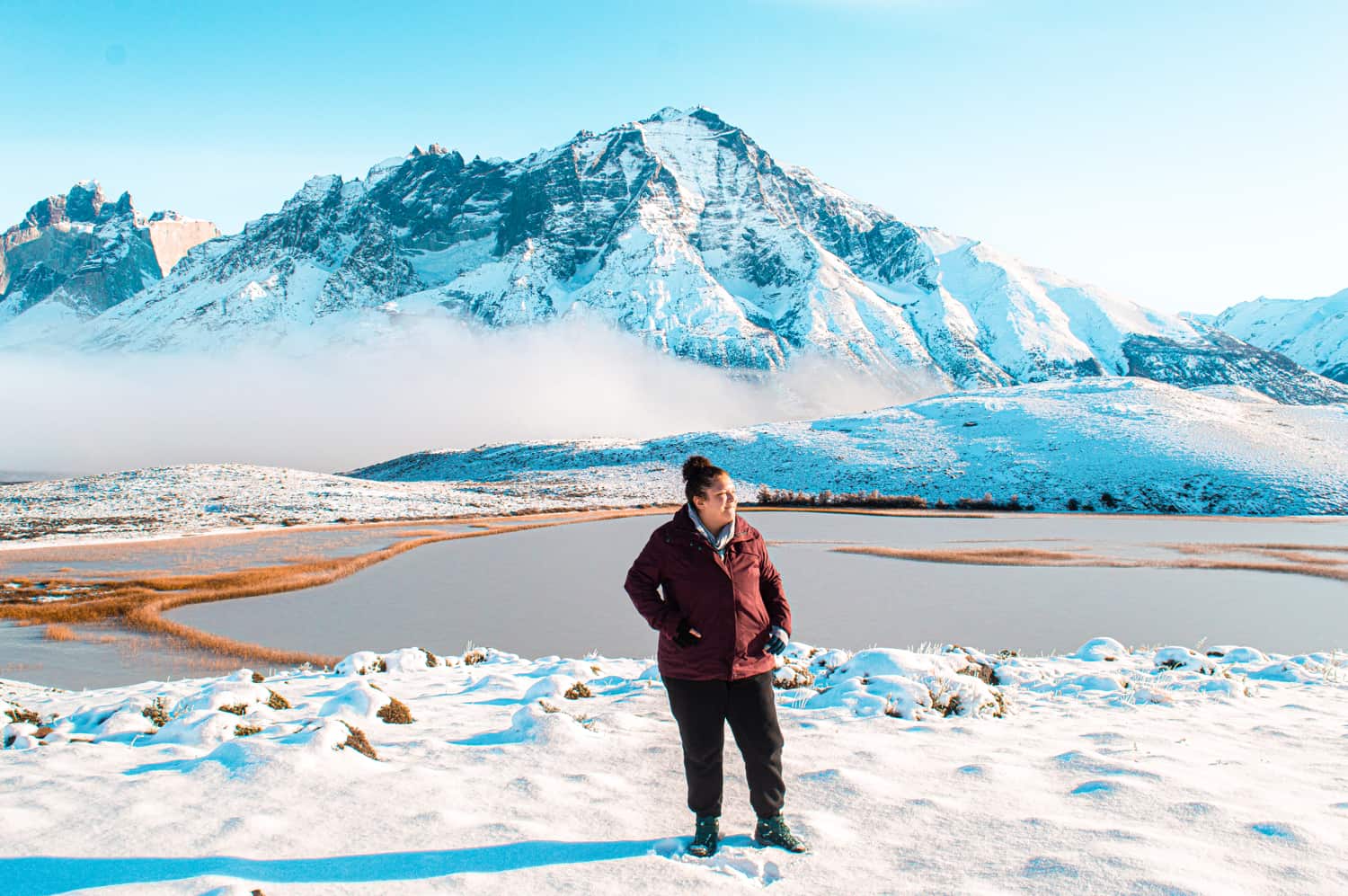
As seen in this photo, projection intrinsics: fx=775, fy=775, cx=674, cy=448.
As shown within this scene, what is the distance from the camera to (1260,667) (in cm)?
1205

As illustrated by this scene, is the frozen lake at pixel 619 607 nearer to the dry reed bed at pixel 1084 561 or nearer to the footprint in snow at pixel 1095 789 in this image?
the dry reed bed at pixel 1084 561

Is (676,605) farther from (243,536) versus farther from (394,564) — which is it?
(243,536)

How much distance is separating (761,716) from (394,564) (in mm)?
25861

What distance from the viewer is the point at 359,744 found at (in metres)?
7.27

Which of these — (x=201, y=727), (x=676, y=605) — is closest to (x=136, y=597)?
(x=201, y=727)

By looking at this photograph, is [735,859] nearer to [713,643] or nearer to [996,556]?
[713,643]

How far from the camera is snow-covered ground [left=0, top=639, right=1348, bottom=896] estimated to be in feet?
16.6

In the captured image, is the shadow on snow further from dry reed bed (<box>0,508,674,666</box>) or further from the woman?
dry reed bed (<box>0,508,674,666</box>)

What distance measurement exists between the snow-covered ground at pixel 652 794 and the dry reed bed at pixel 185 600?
5710 mm

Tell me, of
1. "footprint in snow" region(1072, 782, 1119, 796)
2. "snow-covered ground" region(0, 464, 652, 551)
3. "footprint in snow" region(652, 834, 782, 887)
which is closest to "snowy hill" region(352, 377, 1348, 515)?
"snow-covered ground" region(0, 464, 652, 551)

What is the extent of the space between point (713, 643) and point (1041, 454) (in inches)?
3509

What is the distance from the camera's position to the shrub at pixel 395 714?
8.88 meters

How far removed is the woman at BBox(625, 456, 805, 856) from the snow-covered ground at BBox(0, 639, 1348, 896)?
0.50m

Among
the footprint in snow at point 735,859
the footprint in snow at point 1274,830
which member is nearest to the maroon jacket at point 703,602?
the footprint in snow at point 735,859
